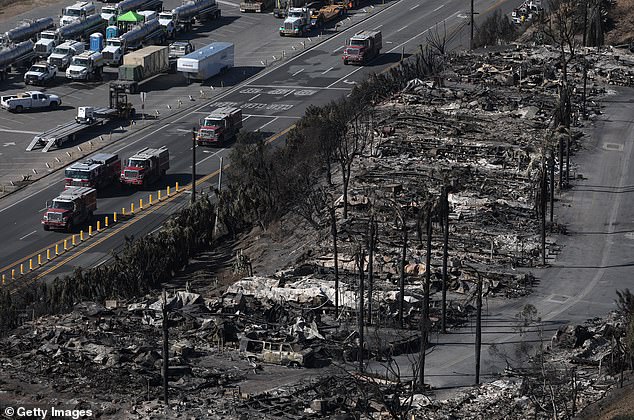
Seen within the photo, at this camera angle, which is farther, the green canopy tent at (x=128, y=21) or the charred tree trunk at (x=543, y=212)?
the green canopy tent at (x=128, y=21)

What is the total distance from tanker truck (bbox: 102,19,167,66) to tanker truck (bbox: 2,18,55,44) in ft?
28.3

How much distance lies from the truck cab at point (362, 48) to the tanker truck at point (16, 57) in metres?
29.0

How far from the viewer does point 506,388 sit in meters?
69.2

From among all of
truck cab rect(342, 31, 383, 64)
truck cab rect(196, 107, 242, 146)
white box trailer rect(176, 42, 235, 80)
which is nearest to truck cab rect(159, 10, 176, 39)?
white box trailer rect(176, 42, 235, 80)

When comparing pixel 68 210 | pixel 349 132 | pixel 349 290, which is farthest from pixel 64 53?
pixel 349 290

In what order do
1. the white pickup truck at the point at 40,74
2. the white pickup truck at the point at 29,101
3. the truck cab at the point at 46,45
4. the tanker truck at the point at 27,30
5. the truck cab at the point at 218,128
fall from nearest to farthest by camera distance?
the truck cab at the point at 218,128, the white pickup truck at the point at 29,101, the white pickup truck at the point at 40,74, the truck cab at the point at 46,45, the tanker truck at the point at 27,30

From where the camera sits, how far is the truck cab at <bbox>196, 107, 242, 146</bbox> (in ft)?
382

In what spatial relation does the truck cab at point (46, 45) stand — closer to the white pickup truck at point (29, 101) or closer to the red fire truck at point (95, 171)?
the white pickup truck at point (29, 101)

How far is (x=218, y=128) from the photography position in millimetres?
116688

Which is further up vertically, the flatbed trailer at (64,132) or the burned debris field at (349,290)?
the burned debris field at (349,290)

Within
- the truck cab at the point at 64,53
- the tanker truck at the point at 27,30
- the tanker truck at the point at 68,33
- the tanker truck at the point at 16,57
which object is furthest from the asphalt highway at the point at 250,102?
the tanker truck at the point at 27,30

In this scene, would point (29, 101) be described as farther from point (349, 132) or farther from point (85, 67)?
point (349, 132)

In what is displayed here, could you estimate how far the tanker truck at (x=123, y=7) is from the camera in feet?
494

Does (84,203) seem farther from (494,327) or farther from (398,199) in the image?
(494,327)
